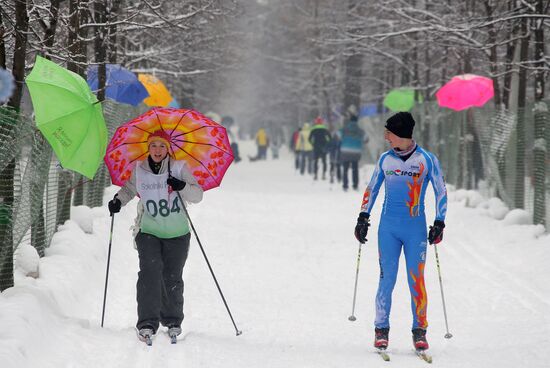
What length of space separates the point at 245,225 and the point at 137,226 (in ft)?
29.3

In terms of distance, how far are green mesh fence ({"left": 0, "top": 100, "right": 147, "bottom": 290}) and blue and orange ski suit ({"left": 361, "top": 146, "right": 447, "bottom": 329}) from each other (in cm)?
309

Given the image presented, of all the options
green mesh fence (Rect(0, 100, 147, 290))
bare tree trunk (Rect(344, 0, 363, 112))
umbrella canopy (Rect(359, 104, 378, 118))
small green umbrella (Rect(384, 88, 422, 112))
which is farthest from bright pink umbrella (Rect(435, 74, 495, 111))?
umbrella canopy (Rect(359, 104, 378, 118))

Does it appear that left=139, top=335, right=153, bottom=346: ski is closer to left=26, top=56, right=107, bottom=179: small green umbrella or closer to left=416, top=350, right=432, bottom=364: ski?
left=26, top=56, right=107, bottom=179: small green umbrella

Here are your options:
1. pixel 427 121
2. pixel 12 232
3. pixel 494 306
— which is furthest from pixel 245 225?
pixel 427 121

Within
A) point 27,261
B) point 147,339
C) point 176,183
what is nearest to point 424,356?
point 147,339

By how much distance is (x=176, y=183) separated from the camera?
23.7ft

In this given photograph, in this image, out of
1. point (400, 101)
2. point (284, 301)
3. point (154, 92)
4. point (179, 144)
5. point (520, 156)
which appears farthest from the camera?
point (400, 101)

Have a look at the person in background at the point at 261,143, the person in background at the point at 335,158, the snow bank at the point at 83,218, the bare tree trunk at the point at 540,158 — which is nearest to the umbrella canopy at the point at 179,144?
the snow bank at the point at 83,218

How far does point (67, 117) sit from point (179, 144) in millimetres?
1098

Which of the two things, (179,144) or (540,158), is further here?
(540,158)

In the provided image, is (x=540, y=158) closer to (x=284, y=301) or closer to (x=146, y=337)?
(x=284, y=301)

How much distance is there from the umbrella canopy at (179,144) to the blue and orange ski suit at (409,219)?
4.65 feet

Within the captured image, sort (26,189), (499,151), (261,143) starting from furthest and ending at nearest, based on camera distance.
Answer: (261,143), (499,151), (26,189)

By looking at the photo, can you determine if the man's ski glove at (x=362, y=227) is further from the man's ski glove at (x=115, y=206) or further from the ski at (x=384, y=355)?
the man's ski glove at (x=115, y=206)
